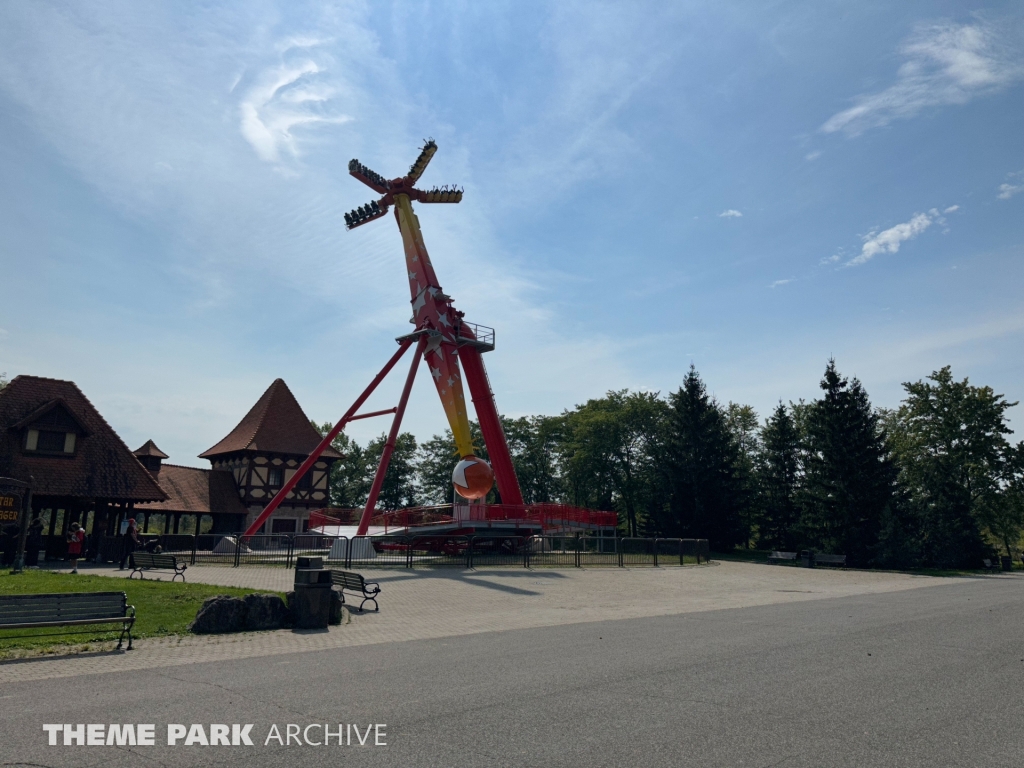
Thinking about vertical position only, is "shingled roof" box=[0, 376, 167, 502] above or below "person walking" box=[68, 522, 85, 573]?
above

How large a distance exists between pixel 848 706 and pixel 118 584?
15.9 m

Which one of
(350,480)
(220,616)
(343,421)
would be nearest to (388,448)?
(343,421)

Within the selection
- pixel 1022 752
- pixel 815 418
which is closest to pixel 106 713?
pixel 1022 752

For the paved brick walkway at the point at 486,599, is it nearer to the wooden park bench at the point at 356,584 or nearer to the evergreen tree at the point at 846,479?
the wooden park bench at the point at 356,584

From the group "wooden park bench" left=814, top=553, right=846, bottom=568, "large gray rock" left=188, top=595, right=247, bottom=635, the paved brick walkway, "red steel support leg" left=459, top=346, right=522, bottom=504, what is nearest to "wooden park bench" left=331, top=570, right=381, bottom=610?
the paved brick walkway

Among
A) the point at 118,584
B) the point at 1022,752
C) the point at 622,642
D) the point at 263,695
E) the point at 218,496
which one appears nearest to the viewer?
the point at 1022,752

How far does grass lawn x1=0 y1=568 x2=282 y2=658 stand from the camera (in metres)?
9.70

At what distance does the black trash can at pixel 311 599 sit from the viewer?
12289 mm

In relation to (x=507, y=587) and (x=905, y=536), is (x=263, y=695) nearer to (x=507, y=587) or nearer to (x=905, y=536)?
(x=507, y=587)

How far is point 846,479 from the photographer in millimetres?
36250

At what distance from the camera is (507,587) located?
1922cm

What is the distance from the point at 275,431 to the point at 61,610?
33430 millimetres

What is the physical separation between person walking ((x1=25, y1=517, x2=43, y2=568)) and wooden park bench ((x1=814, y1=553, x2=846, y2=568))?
32.3 m

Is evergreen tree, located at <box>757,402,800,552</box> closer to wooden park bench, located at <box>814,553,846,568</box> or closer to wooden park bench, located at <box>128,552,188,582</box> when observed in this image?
wooden park bench, located at <box>814,553,846,568</box>
